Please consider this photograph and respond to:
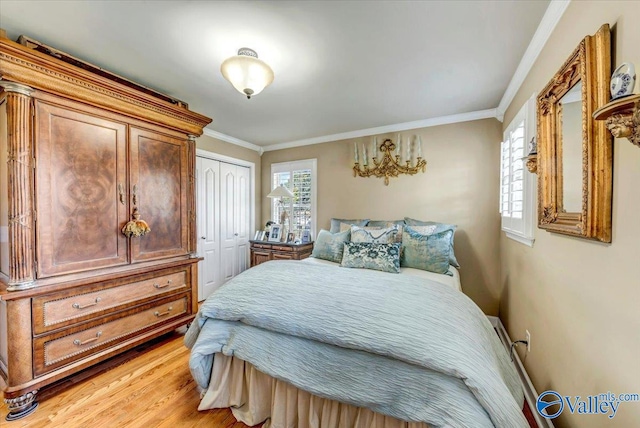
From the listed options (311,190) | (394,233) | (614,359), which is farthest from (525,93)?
(311,190)

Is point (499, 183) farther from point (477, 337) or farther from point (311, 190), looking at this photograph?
point (311, 190)

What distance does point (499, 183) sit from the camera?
2.83 meters

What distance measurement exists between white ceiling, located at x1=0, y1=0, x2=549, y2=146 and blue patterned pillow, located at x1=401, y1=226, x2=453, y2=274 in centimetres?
145

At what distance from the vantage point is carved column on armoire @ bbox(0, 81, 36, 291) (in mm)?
1547

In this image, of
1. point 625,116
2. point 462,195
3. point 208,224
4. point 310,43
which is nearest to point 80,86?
point 310,43

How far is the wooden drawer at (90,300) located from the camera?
1.66m

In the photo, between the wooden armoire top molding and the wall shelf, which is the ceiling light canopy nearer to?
the wooden armoire top molding

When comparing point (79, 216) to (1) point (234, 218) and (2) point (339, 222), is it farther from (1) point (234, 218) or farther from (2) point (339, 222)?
(2) point (339, 222)

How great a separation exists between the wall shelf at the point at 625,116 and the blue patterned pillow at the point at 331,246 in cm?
230

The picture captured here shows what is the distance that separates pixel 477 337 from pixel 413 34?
187 cm

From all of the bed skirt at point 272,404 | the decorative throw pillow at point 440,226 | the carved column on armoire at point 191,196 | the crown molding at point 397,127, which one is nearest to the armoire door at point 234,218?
the crown molding at point 397,127

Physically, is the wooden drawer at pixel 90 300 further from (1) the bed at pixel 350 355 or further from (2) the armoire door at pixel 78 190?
(1) the bed at pixel 350 355

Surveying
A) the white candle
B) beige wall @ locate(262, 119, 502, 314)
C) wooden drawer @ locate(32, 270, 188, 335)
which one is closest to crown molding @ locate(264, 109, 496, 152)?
beige wall @ locate(262, 119, 502, 314)

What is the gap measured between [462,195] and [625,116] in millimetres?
2409
